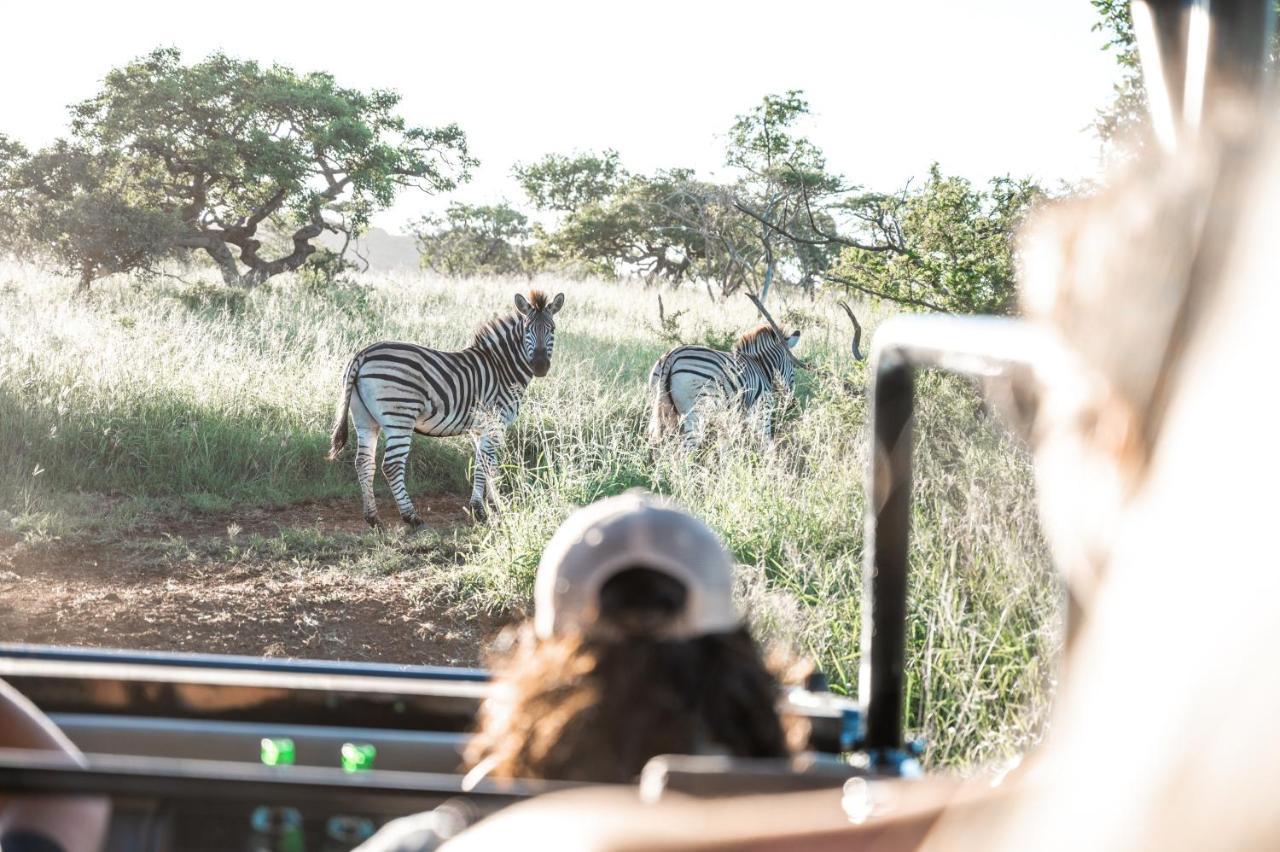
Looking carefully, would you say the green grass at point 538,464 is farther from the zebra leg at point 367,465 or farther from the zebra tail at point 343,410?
the zebra tail at point 343,410

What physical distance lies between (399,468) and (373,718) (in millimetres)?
6142

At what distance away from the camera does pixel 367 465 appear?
7.54m

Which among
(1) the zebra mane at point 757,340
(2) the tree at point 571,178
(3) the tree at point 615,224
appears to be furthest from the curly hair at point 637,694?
(2) the tree at point 571,178

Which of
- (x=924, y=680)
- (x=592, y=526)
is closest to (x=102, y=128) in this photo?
(x=924, y=680)

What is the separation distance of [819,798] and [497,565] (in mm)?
4828

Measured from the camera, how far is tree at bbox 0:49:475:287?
55.3ft

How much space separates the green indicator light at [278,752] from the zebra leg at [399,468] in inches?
233

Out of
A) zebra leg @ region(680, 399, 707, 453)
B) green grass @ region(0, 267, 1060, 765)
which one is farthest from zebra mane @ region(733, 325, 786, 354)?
zebra leg @ region(680, 399, 707, 453)

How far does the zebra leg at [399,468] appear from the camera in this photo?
7485mm

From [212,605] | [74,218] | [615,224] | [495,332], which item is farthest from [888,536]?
[615,224]

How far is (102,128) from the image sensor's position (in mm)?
16766

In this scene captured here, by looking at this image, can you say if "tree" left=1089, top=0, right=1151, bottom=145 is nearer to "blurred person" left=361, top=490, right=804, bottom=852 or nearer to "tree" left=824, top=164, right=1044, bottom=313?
"tree" left=824, top=164, right=1044, bottom=313

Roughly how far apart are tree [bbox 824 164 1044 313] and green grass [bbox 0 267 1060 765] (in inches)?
20.2

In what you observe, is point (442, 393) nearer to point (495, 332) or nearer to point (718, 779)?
point (495, 332)
